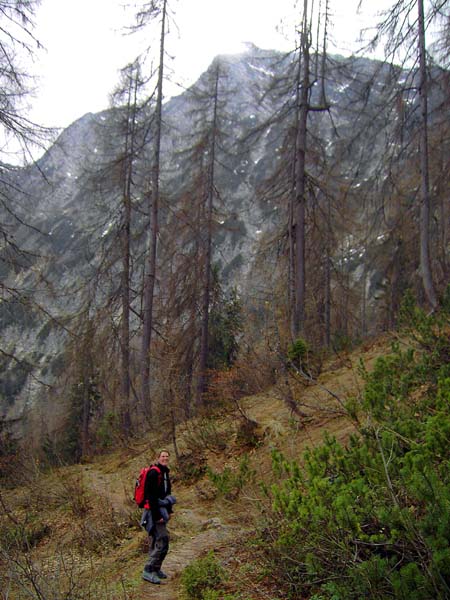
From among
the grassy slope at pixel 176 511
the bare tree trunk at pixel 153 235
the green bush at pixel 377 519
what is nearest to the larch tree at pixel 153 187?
the bare tree trunk at pixel 153 235

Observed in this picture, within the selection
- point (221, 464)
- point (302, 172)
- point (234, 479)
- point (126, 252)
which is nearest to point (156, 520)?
point (234, 479)

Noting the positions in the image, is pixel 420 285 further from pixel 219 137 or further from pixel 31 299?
pixel 31 299

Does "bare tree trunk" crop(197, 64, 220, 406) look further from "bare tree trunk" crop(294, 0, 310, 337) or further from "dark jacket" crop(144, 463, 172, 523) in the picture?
"dark jacket" crop(144, 463, 172, 523)

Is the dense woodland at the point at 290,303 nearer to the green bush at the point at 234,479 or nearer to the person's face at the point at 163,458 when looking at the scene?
the green bush at the point at 234,479

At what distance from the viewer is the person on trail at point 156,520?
17.3ft

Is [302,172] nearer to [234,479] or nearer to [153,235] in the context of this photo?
[153,235]

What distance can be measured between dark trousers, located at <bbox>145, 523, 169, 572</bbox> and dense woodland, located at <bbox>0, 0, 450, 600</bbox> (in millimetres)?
712

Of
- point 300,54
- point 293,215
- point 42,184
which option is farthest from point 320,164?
point 42,184

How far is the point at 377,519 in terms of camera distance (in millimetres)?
3094

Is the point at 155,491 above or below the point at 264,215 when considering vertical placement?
below

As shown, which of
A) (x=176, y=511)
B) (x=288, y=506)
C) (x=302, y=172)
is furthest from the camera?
(x=302, y=172)

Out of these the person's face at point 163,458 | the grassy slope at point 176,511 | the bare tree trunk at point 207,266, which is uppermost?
the bare tree trunk at point 207,266

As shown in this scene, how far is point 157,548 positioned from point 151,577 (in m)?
0.28

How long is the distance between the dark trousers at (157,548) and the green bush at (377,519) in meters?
1.50
